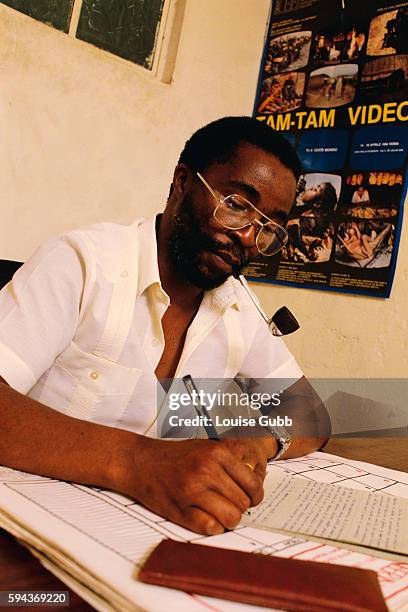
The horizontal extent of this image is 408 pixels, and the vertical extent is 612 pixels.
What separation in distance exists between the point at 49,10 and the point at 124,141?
0.50 meters

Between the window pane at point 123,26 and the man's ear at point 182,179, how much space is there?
1061mm

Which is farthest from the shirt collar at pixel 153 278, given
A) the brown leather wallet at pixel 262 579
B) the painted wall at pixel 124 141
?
the painted wall at pixel 124 141

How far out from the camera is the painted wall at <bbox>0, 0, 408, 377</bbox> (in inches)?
68.7

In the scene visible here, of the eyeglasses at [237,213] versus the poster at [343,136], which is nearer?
the eyeglasses at [237,213]

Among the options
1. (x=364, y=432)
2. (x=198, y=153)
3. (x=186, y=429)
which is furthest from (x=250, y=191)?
(x=364, y=432)

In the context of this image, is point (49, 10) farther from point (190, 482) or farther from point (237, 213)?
point (190, 482)

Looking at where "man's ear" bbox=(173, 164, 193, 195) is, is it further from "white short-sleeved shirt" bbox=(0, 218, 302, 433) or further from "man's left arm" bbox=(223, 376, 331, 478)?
"man's left arm" bbox=(223, 376, 331, 478)

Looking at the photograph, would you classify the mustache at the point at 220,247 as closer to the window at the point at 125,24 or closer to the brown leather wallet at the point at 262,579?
the brown leather wallet at the point at 262,579

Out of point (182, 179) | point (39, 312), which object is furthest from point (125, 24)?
point (39, 312)

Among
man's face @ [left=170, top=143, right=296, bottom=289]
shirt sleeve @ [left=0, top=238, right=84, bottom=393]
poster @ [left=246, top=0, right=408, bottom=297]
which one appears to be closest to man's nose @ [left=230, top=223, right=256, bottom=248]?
man's face @ [left=170, top=143, right=296, bottom=289]

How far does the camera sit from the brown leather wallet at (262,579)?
1.21 feet

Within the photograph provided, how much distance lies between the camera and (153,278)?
3.09 ft

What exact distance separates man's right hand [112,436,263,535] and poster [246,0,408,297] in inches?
55.5

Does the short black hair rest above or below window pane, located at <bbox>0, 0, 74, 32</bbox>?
below
